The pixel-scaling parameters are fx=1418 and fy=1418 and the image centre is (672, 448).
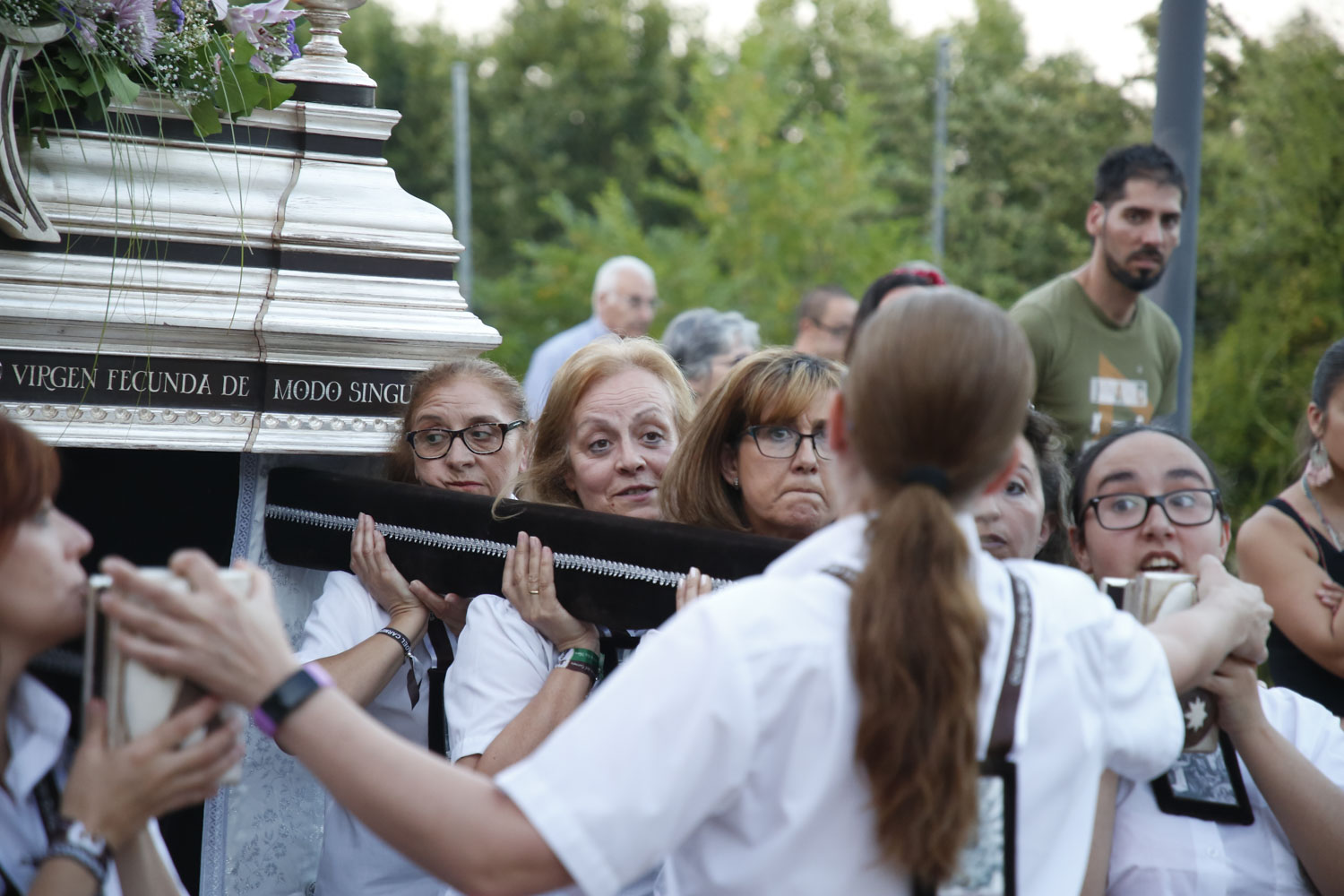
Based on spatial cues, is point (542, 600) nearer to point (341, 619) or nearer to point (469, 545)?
point (469, 545)

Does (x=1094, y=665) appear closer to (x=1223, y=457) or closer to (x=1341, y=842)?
(x=1341, y=842)

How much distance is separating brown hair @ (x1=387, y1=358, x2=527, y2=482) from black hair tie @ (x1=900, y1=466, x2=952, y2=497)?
6.28 feet

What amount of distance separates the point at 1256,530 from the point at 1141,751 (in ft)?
7.06

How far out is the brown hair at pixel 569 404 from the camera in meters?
3.35

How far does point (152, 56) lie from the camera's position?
300cm

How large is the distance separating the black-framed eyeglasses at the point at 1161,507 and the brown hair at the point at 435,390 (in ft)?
4.81

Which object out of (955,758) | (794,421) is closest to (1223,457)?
(794,421)

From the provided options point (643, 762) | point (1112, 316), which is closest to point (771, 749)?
point (643, 762)

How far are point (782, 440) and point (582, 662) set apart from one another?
2.20 ft

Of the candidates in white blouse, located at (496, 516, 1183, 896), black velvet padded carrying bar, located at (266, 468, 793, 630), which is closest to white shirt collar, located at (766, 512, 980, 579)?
white blouse, located at (496, 516, 1183, 896)

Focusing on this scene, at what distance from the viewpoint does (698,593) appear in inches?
103

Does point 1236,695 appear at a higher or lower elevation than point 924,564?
lower

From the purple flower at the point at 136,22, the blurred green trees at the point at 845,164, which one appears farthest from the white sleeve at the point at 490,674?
the blurred green trees at the point at 845,164

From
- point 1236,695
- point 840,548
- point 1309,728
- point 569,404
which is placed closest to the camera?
point 840,548
